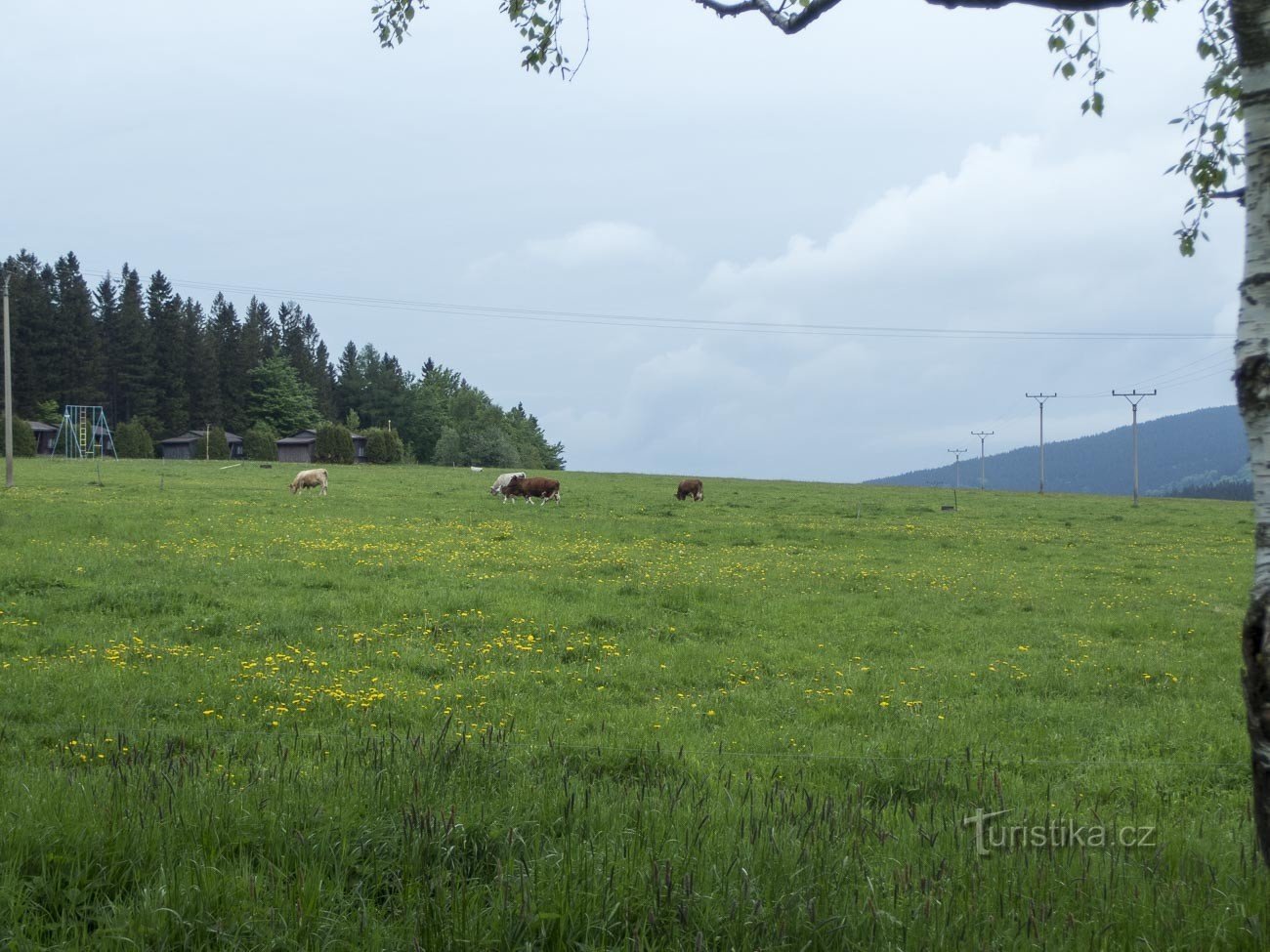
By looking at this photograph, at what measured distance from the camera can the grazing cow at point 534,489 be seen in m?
49.1

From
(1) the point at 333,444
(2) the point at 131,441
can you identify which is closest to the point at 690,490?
(2) the point at 131,441

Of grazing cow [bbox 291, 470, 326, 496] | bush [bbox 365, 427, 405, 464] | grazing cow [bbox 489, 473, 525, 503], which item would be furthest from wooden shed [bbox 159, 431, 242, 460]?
grazing cow [bbox 489, 473, 525, 503]

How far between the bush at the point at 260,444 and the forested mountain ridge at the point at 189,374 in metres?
7.83

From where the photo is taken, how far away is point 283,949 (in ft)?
12.9

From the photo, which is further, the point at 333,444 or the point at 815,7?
the point at 333,444

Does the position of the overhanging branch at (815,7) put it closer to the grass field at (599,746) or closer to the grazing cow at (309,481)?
the grass field at (599,746)

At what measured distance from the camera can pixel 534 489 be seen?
161ft

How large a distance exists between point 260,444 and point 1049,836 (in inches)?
4740

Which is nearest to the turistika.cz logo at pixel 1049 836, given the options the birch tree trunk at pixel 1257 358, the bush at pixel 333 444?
the birch tree trunk at pixel 1257 358

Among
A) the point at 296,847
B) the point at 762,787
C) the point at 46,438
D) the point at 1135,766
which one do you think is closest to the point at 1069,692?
the point at 1135,766

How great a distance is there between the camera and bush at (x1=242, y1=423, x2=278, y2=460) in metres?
116

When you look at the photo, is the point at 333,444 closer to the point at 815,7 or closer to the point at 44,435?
the point at 44,435

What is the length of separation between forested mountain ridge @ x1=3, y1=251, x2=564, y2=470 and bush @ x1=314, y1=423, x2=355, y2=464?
1501cm

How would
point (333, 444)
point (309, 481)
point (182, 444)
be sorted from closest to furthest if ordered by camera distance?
point (309, 481) → point (333, 444) → point (182, 444)
